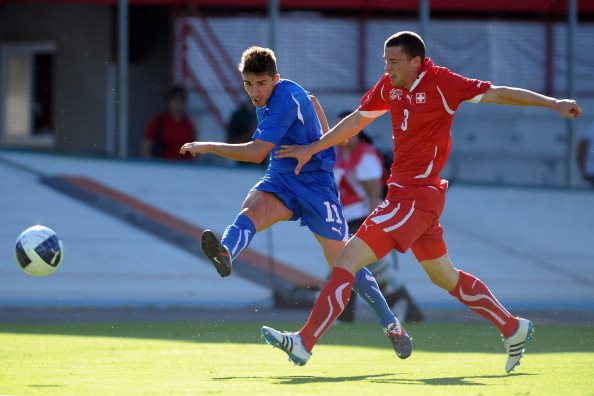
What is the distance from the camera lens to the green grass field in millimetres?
7238

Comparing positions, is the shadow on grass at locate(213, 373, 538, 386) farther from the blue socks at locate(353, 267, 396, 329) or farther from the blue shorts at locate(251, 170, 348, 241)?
the blue shorts at locate(251, 170, 348, 241)

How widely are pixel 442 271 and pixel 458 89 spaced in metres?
1.11

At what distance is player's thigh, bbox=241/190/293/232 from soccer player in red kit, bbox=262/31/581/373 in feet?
1.47

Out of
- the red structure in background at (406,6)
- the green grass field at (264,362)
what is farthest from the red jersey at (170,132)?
the green grass field at (264,362)

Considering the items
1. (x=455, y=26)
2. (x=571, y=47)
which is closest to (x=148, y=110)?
(x=455, y=26)

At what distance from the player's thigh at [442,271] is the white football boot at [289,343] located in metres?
0.99

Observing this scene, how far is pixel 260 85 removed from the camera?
8586 mm

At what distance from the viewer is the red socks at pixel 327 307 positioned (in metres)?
7.77

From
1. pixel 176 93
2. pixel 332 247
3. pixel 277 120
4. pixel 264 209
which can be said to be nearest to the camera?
pixel 277 120

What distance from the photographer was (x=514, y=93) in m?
7.79

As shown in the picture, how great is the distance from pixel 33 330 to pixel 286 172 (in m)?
3.67

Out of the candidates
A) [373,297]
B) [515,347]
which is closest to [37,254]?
[373,297]

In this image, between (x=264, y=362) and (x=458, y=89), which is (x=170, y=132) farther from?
(x=458, y=89)

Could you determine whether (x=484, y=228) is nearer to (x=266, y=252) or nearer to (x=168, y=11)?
(x=266, y=252)
